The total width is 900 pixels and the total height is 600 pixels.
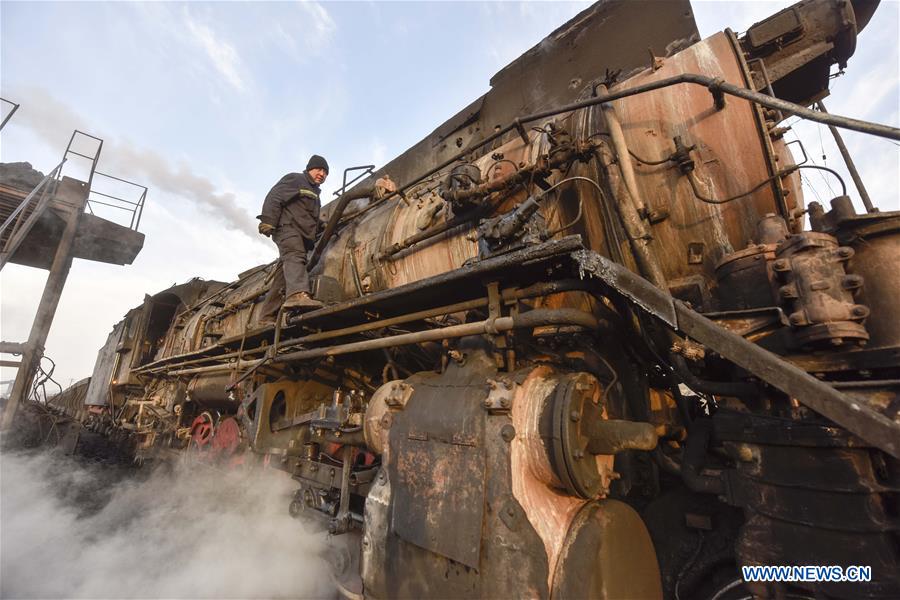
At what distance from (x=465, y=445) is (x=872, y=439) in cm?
116

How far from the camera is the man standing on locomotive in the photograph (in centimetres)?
325

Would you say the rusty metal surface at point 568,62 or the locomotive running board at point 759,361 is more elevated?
the rusty metal surface at point 568,62

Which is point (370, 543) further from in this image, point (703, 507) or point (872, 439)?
point (872, 439)

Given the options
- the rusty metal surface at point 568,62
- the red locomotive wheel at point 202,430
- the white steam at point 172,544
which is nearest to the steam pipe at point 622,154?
the rusty metal surface at point 568,62

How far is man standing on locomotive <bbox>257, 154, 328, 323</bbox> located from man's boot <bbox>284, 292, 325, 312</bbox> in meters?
0.03

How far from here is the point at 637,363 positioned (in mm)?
2037

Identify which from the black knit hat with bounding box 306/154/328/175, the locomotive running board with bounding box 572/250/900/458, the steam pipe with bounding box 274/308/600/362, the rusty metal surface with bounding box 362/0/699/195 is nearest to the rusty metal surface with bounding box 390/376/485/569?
the steam pipe with bounding box 274/308/600/362

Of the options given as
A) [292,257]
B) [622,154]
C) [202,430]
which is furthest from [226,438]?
[622,154]

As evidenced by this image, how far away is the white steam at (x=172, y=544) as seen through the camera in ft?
10.1

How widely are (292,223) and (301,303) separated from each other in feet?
3.49

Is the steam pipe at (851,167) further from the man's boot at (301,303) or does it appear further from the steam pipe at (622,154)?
the man's boot at (301,303)

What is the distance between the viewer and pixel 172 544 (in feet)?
12.9

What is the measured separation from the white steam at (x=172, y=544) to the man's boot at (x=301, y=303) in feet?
5.42

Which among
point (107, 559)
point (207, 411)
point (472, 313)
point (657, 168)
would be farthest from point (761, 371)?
point (207, 411)
